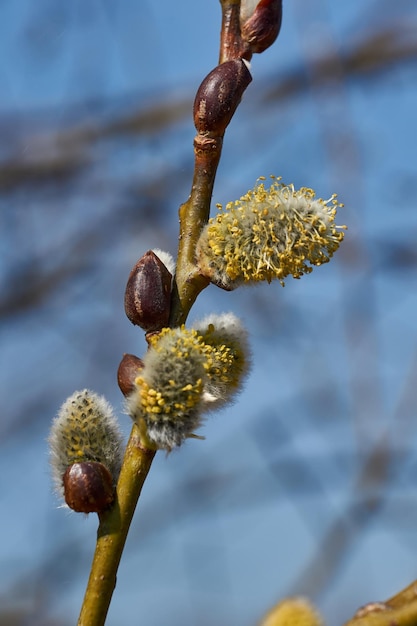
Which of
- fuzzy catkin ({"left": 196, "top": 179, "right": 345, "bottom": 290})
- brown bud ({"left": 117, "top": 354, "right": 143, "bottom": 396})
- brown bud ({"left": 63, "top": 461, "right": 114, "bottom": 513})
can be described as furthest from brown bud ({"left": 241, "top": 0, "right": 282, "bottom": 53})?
brown bud ({"left": 63, "top": 461, "right": 114, "bottom": 513})

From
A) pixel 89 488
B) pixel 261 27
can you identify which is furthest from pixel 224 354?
pixel 261 27

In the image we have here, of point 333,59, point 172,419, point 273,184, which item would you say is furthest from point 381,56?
point 172,419

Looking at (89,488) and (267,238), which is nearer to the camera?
(89,488)

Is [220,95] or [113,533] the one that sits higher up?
[220,95]

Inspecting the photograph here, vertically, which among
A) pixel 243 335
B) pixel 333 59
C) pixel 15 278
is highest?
pixel 15 278

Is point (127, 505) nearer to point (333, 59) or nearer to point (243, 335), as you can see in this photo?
point (243, 335)

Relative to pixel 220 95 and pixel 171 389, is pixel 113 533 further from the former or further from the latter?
pixel 220 95

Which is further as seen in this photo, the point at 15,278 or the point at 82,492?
the point at 15,278
